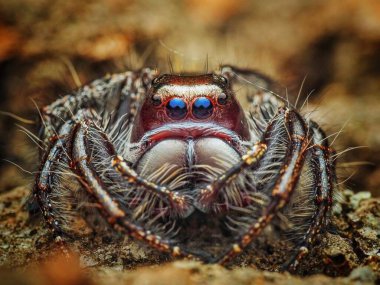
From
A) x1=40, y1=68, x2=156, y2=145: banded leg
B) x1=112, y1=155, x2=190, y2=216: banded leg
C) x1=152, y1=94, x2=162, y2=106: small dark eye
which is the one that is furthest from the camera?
x1=40, y1=68, x2=156, y2=145: banded leg

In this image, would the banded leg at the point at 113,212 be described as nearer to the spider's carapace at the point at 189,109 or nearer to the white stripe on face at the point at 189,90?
the spider's carapace at the point at 189,109

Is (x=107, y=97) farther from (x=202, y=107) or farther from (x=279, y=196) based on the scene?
(x=279, y=196)

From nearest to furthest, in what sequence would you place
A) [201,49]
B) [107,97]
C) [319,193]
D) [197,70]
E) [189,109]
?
1. [319,193]
2. [189,109]
3. [107,97]
4. [197,70]
5. [201,49]

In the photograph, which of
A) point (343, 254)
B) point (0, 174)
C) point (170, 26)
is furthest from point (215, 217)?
point (170, 26)

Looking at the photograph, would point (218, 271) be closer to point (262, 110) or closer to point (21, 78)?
point (262, 110)

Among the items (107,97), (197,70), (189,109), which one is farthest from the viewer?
(197,70)

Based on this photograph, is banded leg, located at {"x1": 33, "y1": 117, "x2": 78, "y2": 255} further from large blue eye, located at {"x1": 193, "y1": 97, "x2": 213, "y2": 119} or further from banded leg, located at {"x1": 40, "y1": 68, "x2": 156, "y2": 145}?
large blue eye, located at {"x1": 193, "y1": 97, "x2": 213, "y2": 119}

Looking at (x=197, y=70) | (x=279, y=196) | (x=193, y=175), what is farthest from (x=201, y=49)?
(x=279, y=196)

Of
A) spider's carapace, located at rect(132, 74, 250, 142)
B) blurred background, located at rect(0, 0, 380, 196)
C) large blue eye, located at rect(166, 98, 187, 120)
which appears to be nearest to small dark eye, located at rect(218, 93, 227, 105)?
spider's carapace, located at rect(132, 74, 250, 142)
